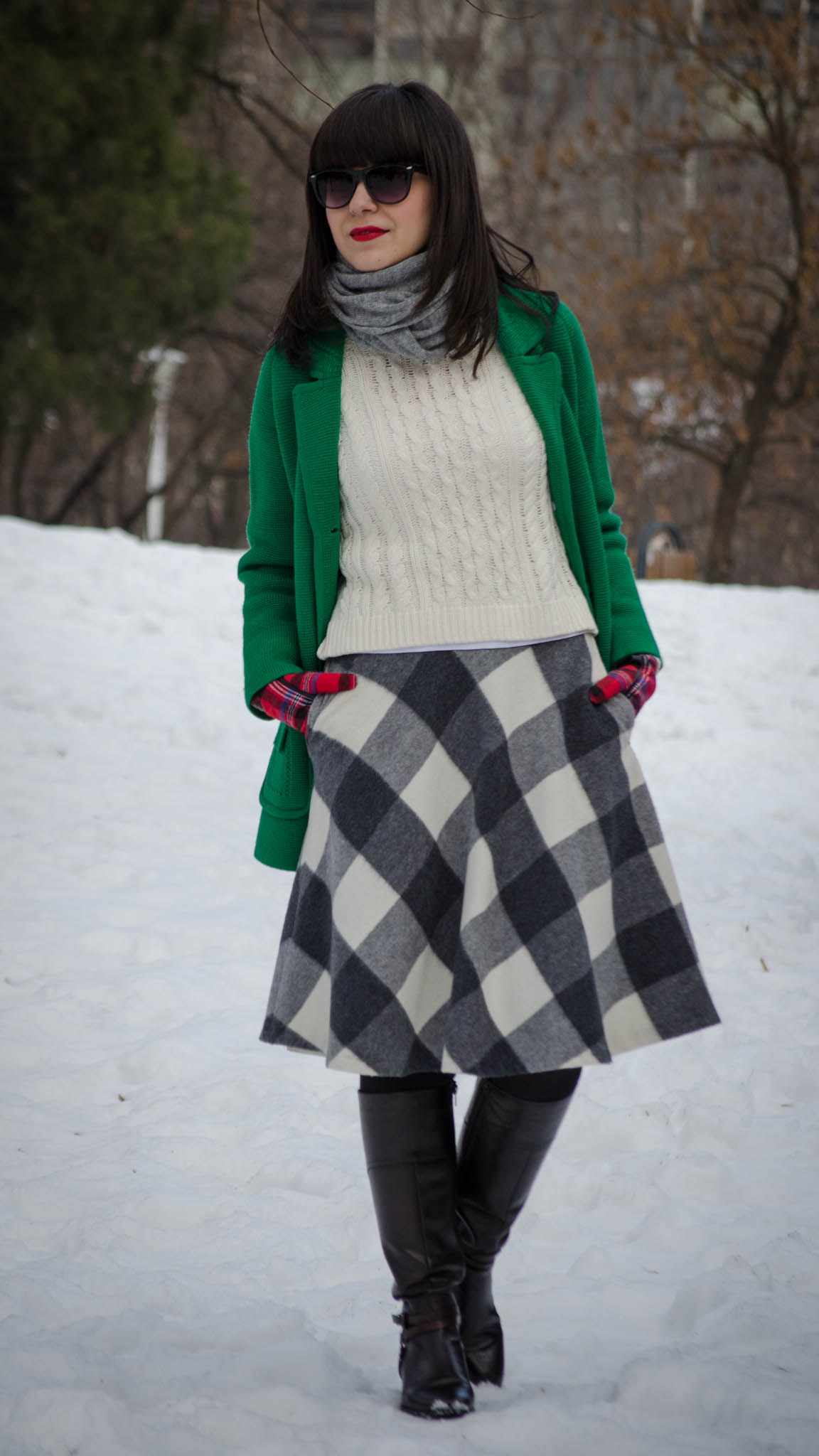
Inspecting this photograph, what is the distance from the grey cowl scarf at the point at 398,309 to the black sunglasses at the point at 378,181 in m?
0.08

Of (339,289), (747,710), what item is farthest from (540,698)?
(747,710)

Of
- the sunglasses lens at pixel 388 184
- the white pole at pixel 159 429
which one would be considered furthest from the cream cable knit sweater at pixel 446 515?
the white pole at pixel 159 429

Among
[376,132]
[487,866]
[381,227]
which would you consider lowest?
[487,866]

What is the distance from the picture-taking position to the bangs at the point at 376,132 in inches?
69.5

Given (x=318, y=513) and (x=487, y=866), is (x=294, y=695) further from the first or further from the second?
(x=487, y=866)

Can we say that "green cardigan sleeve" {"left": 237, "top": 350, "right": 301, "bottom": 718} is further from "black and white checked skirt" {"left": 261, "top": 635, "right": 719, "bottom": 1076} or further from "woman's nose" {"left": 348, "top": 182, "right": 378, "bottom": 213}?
"woman's nose" {"left": 348, "top": 182, "right": 378, "bottom": 213}

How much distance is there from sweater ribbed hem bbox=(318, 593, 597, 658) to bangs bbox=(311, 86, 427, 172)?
1.96 ft

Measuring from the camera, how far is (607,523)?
1947 mm

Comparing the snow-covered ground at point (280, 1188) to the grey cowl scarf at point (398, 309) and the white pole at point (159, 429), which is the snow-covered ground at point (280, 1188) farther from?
the white pole at point (159, 429)

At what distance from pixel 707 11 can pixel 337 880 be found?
1431cm

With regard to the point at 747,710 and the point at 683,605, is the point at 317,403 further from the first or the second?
the point at 683,605

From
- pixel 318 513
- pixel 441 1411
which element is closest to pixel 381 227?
pixel 318 513

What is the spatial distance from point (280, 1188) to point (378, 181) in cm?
188

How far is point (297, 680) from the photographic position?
184 cm
